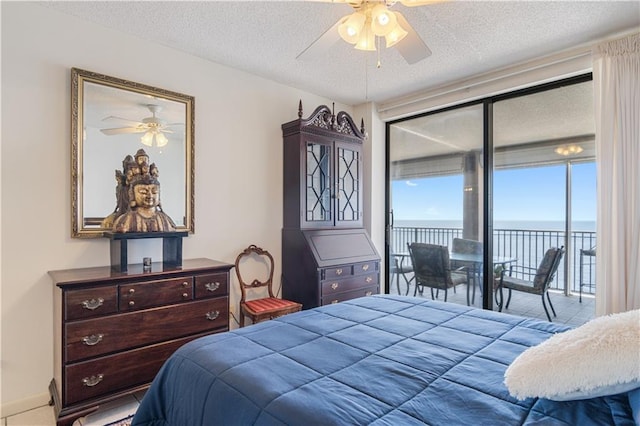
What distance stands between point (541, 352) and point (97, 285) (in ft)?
7.16

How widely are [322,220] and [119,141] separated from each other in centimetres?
185

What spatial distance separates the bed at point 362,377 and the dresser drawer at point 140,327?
30.4 inches

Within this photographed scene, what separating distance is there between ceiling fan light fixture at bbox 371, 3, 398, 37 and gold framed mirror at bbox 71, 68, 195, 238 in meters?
1.71

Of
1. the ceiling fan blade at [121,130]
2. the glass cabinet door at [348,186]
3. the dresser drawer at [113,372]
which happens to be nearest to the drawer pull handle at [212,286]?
the dresser drawer at [113,372]

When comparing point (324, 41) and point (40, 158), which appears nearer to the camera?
point (324, 41)

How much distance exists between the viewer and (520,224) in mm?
3336

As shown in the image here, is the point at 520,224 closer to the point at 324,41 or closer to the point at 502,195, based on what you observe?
the point at 502,195

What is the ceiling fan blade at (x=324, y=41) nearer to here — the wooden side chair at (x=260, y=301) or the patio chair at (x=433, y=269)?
the wooden side chair at (x=260, y=301)

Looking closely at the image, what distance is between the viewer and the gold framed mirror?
7.79ft

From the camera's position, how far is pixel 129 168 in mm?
2465

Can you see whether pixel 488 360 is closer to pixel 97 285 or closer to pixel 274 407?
pixel 274 407

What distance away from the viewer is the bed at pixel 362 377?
971mm

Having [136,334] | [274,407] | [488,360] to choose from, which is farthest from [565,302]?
[136,334]

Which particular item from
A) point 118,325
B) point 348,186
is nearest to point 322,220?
point 348,186
